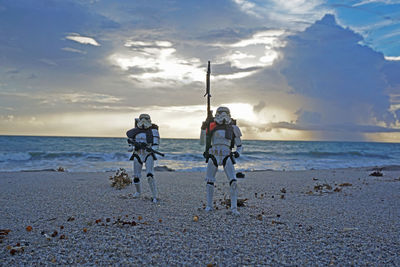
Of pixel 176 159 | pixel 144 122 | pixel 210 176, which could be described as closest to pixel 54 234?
pixel 210 176

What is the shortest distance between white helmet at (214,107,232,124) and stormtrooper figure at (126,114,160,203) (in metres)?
2.30

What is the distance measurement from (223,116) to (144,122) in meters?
2.69

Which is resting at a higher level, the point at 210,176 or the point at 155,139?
the point at 155,139

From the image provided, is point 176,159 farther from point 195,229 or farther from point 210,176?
point 195,229

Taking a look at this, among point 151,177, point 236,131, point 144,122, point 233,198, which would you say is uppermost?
point 144,122

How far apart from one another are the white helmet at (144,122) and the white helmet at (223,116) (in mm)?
2425

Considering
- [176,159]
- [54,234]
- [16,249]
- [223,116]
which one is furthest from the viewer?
[176,159]

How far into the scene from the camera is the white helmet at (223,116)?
7.10m

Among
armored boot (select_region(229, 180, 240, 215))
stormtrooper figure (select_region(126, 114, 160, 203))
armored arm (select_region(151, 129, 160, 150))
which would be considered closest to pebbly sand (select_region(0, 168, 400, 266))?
armored boot (select_region(229, 180, 240, 215))

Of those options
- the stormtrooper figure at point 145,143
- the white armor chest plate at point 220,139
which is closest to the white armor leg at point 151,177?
the stormtrooper figure at point 145,143

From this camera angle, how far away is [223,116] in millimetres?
7125

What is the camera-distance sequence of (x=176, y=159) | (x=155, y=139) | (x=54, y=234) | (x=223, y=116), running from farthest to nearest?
(x=176, y=159), (x=155, y=139), (x=223, y=116), (x=54, y=234)

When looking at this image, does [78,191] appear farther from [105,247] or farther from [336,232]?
[336,232]

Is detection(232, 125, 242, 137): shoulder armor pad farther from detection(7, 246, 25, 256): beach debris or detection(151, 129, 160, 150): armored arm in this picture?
detection(7, 246, 25, 256): beach debris
